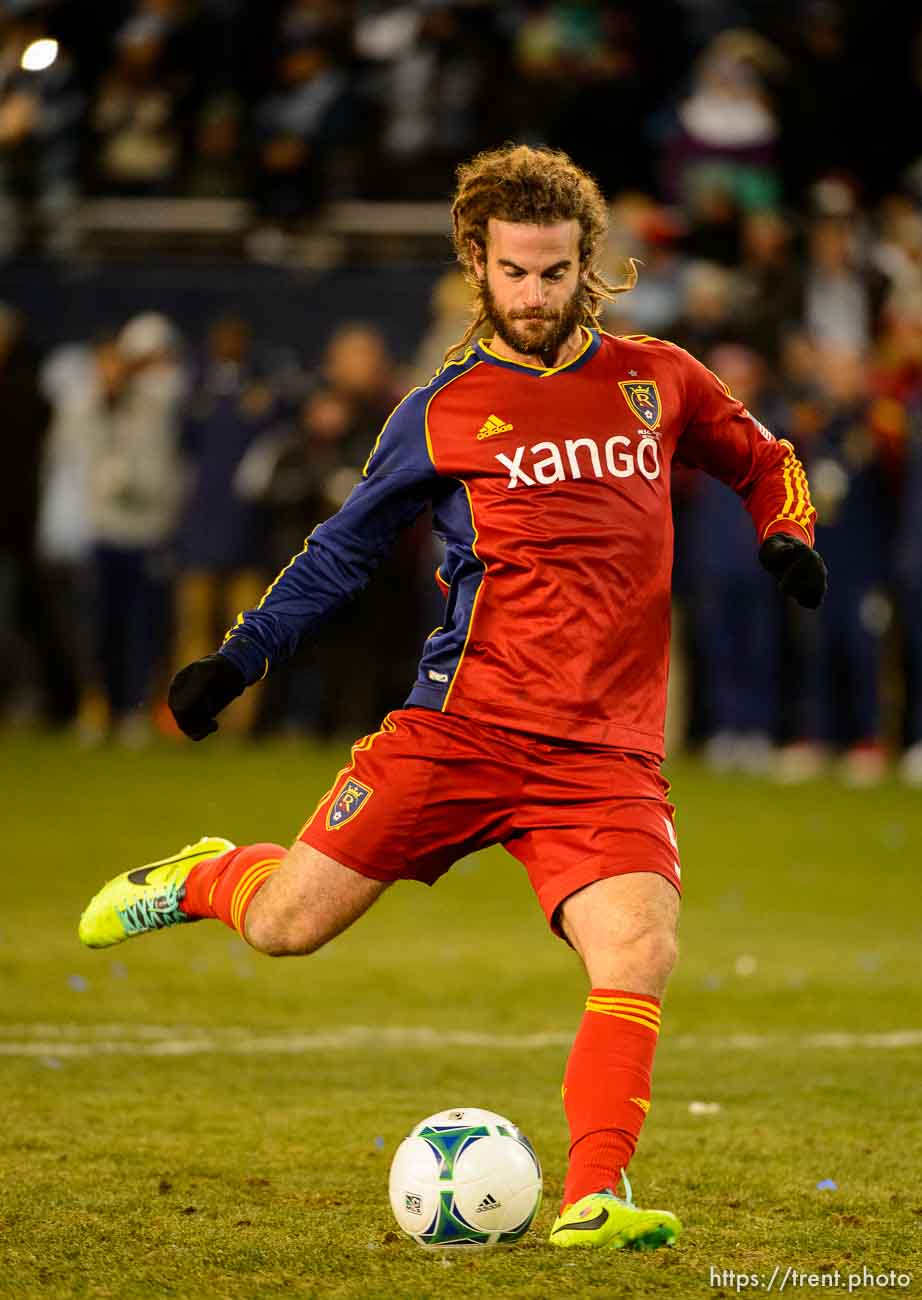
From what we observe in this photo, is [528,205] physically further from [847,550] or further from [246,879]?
[847,550]

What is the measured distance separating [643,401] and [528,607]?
553 mm

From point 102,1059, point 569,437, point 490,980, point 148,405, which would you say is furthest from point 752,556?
point 569,437

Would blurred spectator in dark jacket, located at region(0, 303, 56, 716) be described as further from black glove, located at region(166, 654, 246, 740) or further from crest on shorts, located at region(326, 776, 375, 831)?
crest on shorts, located at region(326, 776, 375, 831)

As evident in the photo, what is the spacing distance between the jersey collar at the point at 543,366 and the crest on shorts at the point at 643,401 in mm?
107

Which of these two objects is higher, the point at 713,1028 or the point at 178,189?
the point at 178,189

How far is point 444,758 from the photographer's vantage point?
211 inches

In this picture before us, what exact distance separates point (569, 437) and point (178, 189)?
43.3 feet

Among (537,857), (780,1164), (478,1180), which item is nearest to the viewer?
(478,1180)

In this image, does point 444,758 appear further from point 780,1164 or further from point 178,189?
point 178,189

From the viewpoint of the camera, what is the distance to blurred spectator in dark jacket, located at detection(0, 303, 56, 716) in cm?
1727

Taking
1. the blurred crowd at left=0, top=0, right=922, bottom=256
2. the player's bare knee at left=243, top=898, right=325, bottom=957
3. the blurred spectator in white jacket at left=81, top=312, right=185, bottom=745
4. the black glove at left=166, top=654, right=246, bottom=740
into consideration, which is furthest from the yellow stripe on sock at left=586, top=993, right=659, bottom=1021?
the blurred crowd at left=0, top=0, right=922, bottom=256

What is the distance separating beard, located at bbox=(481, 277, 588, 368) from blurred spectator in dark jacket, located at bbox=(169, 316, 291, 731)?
1101 centimetres

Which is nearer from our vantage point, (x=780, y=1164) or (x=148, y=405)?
(x=780, y=1164)

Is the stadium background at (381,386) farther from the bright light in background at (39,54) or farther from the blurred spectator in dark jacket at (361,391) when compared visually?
the bright light in background at (39,54)
